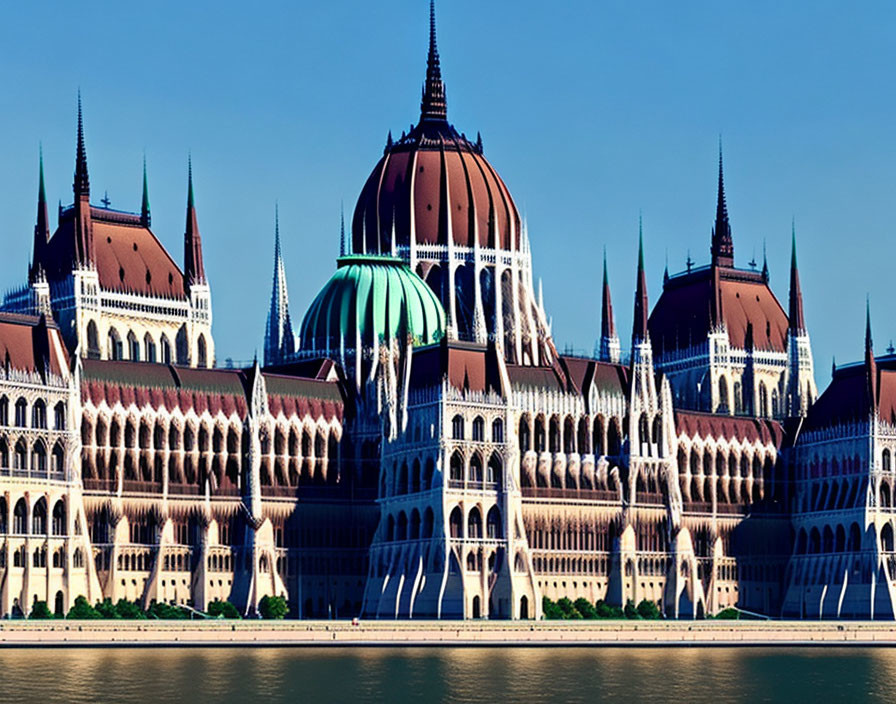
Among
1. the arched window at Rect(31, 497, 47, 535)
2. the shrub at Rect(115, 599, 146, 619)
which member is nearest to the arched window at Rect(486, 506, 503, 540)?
the shrub at Rect(115, 599, 146, 619)

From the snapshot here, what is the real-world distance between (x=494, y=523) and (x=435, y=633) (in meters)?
21.2

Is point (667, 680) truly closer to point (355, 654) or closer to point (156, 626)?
point (355, 654)

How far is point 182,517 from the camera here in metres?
196

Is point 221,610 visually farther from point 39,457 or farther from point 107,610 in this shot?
point 39,457

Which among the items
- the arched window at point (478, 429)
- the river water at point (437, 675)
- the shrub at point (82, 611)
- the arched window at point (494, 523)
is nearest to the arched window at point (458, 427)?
the arched window at point (478, 429)

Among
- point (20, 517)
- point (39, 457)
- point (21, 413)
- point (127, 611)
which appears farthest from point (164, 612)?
point (21, 413)

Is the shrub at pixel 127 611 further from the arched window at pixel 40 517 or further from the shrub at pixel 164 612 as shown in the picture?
the arched window at pixel 40 517

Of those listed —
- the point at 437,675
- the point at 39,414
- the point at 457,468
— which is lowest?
the point at 437,675

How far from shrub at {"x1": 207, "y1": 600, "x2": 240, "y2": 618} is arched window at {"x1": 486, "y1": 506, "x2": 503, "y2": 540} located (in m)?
20.9

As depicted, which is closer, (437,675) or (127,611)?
(437,675)

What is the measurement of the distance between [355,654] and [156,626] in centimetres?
1406

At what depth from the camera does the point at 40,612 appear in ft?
583

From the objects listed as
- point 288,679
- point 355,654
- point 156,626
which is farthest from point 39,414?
point 288,679

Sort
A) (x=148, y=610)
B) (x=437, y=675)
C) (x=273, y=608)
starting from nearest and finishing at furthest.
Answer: (x=437, y=675) < (x=148, y=610) < (x=273, y=608)
